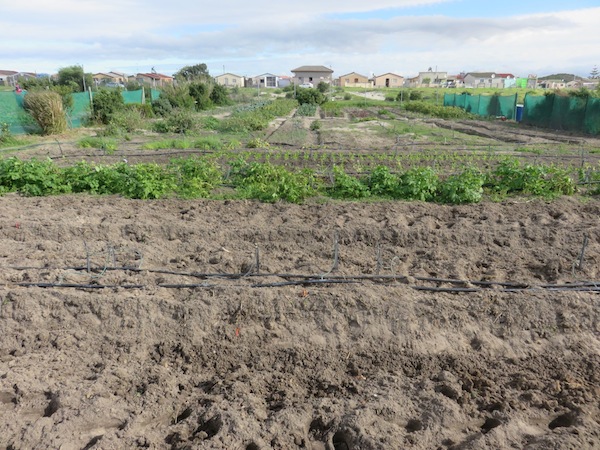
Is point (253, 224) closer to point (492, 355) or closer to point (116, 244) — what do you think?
point (116, 244)

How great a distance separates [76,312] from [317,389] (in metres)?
2.70

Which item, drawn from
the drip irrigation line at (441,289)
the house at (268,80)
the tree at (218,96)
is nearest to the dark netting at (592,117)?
the drip irrigation line at (441,289)

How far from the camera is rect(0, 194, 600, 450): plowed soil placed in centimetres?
360

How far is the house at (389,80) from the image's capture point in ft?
354

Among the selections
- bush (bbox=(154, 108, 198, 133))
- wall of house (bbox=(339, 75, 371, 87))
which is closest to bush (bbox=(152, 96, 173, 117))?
bush (bbox=(154, 108, 198, 133))

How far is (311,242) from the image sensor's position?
6883 millimetres

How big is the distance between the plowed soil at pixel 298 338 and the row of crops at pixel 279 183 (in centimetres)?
186

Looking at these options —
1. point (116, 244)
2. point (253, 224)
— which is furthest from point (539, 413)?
point (116, 244)

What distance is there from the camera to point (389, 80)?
108m

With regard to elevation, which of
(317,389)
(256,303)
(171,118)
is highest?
(171,118)

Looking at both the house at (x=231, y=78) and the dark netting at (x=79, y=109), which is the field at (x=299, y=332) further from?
the house at (x=231, y=78)

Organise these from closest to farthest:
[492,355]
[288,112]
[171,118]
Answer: [492,355], [171,118], [288,112]

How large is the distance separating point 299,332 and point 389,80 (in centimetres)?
11082

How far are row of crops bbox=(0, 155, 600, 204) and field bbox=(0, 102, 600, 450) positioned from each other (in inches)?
45.0
